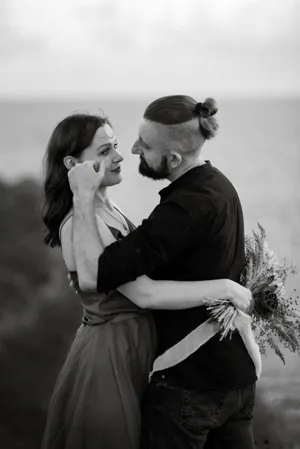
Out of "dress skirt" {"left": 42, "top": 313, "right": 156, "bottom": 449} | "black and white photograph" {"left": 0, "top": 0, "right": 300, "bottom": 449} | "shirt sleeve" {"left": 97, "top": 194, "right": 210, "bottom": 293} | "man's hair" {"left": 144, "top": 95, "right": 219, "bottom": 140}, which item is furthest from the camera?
"black and white photograph" {"left": 0, "top": 0, "right": 300, "bottom": 449}

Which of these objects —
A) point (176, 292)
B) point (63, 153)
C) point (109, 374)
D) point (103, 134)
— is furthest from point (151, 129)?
point (109, 374)

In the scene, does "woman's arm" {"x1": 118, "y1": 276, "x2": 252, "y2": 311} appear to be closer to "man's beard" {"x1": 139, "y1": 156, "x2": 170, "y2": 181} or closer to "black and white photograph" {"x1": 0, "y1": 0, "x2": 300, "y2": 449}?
"man's beard" {"x1": 139, "y1": 156, "x2": 170, "y2": 181}

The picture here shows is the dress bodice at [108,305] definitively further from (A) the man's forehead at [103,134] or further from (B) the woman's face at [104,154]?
(A) the man's forehead at [103,134]

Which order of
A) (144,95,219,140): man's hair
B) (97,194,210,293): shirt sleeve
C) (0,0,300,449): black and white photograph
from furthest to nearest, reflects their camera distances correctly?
1. (0,0,300,449): black and white photograph
2. (144,95,219,140): man's hair
3. (97,194,210,293): shirt sleeve

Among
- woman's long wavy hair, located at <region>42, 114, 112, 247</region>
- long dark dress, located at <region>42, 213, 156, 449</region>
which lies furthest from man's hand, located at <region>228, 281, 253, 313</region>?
woman's long wavy hair, located at <region>42, 114, 112, 247</region>

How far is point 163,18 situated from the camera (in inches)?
135

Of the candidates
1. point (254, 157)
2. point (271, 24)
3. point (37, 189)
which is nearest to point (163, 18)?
point (271, 24)

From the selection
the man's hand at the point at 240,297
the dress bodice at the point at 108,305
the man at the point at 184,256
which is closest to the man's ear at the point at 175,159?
the man at the point at 184,256

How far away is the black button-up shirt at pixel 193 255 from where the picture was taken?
206cm

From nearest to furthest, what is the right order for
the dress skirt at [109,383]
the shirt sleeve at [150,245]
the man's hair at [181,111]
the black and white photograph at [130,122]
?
1. the shirt sleeve at [150,245]
2. the man's hair at [181,111]
3. the dress skirt at [109,383]
4. the black and white photograph at [130,122]

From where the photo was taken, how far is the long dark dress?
2.29 m

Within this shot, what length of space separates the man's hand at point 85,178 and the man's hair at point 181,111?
236 millimetres

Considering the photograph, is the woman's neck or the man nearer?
the man

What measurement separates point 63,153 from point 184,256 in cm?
55
